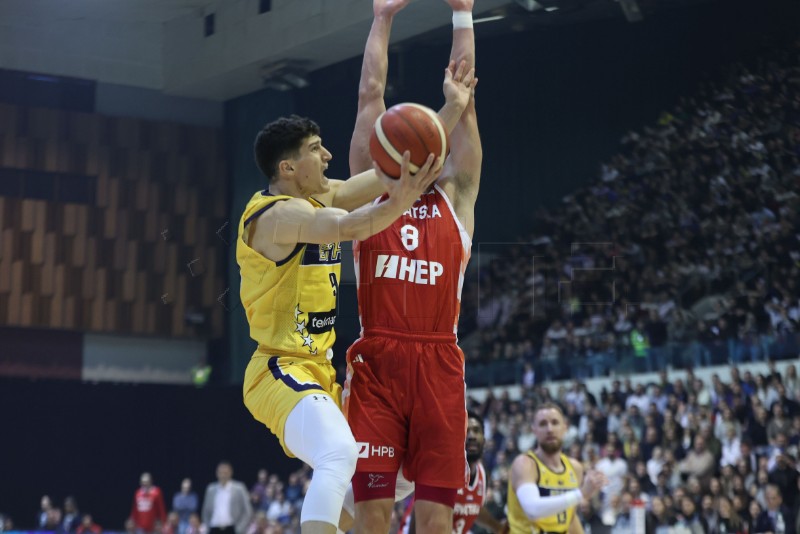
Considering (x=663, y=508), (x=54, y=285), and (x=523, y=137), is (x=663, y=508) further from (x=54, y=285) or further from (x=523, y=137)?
(x=54, y=285)

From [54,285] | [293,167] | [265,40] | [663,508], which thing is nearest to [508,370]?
[663,508]

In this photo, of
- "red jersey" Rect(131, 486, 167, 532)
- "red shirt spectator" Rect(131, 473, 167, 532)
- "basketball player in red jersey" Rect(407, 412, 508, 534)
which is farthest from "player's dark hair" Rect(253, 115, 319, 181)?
"red jersey" Rect(131, 486, 167, 532)

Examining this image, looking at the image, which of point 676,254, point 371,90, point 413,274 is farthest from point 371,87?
point 676,254

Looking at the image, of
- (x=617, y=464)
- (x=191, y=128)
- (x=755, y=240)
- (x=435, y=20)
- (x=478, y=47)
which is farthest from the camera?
(x=191, y=128)

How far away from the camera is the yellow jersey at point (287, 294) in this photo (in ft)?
16.2

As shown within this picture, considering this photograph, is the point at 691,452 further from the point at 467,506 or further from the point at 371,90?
the point at 371,90

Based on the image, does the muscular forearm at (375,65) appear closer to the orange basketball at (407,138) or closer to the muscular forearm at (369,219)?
the orange basketball at (407,138)

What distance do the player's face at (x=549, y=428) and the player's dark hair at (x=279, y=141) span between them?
3.57 meters

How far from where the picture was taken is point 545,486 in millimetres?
7957

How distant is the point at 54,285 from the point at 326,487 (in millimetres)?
20847

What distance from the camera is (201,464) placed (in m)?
22.8

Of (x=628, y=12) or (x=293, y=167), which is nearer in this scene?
(x=293, y=167)

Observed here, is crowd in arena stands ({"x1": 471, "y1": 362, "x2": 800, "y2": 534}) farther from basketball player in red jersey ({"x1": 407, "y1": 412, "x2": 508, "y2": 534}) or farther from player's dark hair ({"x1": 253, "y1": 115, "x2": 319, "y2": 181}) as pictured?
player's dark hair ({"x1": 253, "y1": 115, "x2": 319, "y2": 181})

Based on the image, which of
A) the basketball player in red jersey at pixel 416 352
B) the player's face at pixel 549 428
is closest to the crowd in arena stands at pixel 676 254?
the player's face at pixel 549 428
